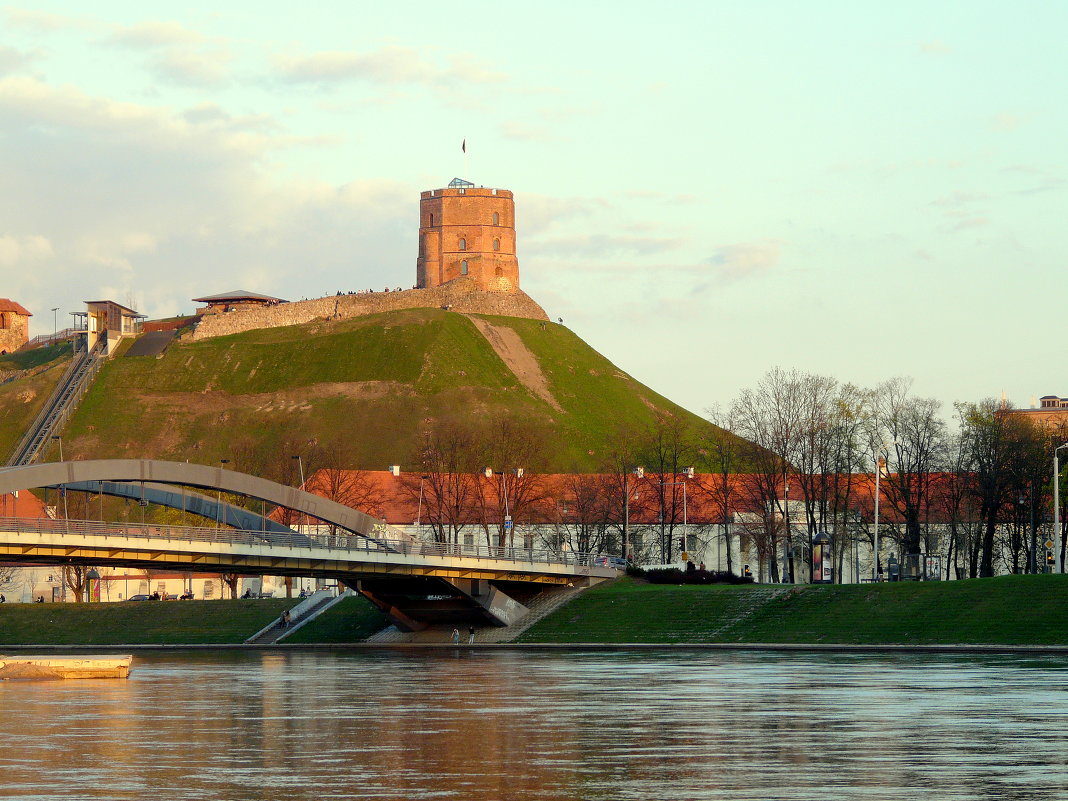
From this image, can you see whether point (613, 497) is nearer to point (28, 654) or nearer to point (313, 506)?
point (313, 506)

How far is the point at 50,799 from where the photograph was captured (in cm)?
1900

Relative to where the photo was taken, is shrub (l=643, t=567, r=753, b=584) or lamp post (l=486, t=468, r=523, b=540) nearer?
shrub (l=643, t=567, r=753, b=584)

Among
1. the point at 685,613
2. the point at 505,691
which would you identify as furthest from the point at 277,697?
the point at 685,613

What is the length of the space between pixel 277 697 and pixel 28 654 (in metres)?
39.5

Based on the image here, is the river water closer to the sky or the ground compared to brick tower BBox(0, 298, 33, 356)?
closer to the ground

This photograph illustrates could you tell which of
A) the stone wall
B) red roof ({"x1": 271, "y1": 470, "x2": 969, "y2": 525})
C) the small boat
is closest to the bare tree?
red roof ({"x1": 271, "y1": 470, "x2": 969, "y2": 525})

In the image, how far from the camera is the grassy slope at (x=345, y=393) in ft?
477

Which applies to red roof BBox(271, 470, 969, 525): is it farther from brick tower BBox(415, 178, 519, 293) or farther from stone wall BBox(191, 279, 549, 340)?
brick tower BBox(415, 178, 519, 293)

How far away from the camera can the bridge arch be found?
62.4 meters

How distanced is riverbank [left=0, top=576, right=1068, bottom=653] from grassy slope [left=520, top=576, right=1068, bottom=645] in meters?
0.07

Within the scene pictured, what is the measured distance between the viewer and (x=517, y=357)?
16500cm

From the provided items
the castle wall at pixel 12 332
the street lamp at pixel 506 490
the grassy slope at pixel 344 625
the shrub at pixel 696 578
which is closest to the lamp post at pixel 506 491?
the street lamp at pixel 506 490

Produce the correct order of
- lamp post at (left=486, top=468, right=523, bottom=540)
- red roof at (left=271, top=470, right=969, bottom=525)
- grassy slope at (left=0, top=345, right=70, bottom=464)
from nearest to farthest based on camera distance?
lamp post at (left=486, top=468, right=523, bottom=540)
red roof at (left=271, top=470, right=969, bottom=525)
grassy slope at (left=0, top=345, right=70, bottom=464)

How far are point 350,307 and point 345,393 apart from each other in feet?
75.4
